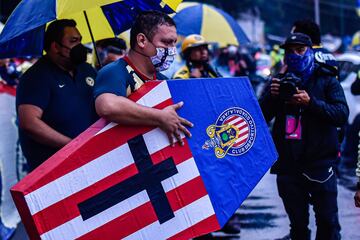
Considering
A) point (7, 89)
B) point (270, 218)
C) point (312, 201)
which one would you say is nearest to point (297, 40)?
point (312, 201)

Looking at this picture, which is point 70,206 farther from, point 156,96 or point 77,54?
point 77,54

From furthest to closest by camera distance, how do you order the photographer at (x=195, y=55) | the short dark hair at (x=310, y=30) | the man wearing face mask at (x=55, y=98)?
the photographer at (x=195, y=55) < the short dark hair at (x=310, y=30) < the man wearing face mask at (x=55, y=98)

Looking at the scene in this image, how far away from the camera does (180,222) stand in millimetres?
3291

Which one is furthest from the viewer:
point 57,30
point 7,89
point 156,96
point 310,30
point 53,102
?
point 7,89

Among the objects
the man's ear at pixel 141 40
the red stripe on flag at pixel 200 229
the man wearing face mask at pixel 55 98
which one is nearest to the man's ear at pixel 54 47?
the man wearing face mask at pixel 55 98

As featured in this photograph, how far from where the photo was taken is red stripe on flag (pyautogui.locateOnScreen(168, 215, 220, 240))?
329 cm

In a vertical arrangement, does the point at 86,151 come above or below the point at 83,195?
above

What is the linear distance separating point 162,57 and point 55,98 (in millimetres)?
1270

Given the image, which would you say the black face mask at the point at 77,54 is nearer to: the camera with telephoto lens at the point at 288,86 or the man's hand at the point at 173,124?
the camera with telephoto lens at the point at 288,86

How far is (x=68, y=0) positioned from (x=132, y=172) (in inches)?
50.9

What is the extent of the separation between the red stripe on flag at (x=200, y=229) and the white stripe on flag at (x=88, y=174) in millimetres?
414

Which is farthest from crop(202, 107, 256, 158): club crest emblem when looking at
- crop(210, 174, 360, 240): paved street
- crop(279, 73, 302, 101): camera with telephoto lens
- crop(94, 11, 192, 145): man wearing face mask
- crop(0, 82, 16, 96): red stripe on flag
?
crop(0, 82, 16, 96): red stripe on flag

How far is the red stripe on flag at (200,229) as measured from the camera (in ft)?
10.8

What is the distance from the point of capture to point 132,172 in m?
3.27
